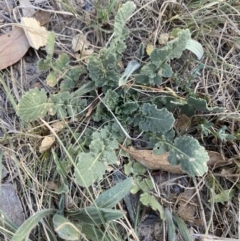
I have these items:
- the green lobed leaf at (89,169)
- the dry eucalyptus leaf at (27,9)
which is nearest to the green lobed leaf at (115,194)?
the green lobed leaf at (89,169)

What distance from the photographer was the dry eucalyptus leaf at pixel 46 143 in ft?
4.76

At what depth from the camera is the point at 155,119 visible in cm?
141

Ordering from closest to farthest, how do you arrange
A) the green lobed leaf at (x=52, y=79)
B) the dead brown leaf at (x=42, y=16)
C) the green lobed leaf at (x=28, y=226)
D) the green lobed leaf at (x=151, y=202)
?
the green lobed leaf at (x=28, y=226) → the green lobed leaf at (x=151, y=202) → the green lobed leaf at (x=52, y=79) → the dead brown leaf at (x=42, y=16)

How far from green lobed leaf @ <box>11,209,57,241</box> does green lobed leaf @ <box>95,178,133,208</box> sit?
16 centimetres

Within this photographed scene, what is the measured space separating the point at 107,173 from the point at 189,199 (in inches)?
10.5

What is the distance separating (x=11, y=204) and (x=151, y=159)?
455 mm

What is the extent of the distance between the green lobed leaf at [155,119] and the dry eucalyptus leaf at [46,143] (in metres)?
0.28

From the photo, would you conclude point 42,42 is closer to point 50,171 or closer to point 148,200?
point 50,171

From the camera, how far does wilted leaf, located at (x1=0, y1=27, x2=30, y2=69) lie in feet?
5.09

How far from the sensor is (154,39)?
156 cm

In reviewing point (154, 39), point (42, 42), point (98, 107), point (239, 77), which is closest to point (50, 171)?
point (98, 107)

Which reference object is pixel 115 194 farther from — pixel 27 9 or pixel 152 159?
pixel 27 9

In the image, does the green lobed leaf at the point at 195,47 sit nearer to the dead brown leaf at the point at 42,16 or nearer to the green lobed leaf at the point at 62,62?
the green lobed leaf at the point at 62,62

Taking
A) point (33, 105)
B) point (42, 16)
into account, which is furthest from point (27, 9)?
point (33, 105)
